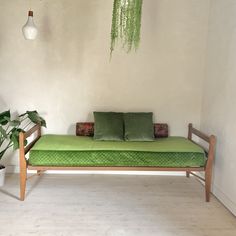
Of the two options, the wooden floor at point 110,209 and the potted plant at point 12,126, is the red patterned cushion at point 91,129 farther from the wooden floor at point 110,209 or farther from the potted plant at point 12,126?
the wooden floor at point 110,209

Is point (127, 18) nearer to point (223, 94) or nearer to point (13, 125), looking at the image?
point (223, 94)

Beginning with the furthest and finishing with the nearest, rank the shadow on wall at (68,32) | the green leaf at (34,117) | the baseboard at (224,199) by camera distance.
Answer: the shadow on wall at (68,32)
the green leaf at (34,117)
the baseboard at (224,199)

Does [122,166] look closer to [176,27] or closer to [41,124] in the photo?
[41,124]

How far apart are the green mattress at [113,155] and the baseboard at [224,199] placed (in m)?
0.39

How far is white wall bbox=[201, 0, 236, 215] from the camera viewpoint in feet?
8.54

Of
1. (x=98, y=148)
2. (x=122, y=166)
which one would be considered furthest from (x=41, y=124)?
(x=122, y=166)

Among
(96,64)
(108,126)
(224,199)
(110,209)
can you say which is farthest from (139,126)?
(224,199)

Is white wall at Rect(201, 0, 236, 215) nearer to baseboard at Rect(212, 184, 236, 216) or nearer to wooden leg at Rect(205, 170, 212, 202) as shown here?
baseboard at Rect(212, 184, 236, 216)

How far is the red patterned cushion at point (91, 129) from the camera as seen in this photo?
334cm

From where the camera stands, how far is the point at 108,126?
3.17 m

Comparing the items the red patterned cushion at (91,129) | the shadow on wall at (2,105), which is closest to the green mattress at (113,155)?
the red patterned cushion at (91,129)

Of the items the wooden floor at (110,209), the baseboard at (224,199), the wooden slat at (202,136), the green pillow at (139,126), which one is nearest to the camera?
the wooden floor at (110,209)

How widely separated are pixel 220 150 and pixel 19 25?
2.87 meters

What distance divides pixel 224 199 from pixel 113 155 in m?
1.27
